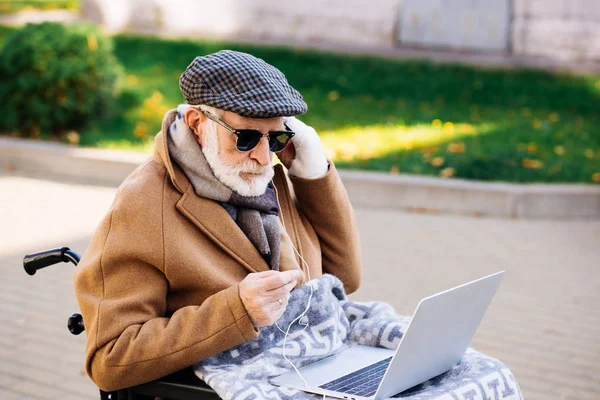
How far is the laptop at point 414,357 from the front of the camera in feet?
7.88

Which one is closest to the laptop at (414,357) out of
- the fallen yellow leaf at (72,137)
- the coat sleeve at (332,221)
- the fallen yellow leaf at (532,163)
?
the coat sleeve at (332,221)

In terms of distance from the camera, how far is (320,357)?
2.80 m

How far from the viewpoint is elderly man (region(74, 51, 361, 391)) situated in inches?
97.7

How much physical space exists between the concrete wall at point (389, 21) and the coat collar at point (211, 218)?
37.6 ft

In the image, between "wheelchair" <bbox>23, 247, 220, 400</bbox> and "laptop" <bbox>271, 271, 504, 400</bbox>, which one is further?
"wheelchair" <bbox>23, 247, 220, 400</bbox>

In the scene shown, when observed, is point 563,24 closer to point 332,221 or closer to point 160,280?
point 332,221

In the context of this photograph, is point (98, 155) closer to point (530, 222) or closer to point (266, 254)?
point (530, 222)

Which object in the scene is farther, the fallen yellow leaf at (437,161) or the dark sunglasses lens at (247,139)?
the fallen yellow leaf at (437,161)

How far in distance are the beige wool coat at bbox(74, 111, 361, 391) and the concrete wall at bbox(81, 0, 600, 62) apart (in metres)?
11.5

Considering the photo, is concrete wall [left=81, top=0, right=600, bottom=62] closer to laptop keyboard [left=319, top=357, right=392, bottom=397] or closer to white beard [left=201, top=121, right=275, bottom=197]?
white beard [left=201, top=121, right=275, bottom=197]

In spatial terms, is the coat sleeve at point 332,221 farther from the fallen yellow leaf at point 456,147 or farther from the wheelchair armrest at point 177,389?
the fallen yellow leaf at point 456,147

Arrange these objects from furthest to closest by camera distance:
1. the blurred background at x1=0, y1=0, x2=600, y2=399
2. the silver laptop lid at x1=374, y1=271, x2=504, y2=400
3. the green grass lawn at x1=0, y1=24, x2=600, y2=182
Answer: the green grass lawn at x1=0, y1=24, x2=600, y2=182, the blurred background at x1=0, y1=0, x2=600, y2=399, the silver laptop lid at x1=374, y1=271, x2=504, y2=400

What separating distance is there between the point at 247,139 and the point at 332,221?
0.64 metres

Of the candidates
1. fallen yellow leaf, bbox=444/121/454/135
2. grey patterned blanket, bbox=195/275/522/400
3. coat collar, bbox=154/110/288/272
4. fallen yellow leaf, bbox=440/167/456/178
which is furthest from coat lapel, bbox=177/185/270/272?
fallen yellow leaf, bbox=444/121/454/135
